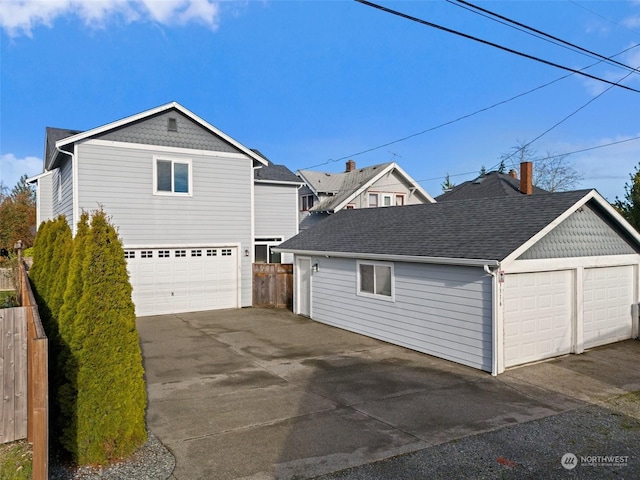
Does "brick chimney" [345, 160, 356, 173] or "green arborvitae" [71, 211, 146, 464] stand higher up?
"brick chimney" [345, 160, 356, 173]

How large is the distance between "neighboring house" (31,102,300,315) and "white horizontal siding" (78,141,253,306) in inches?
1.2

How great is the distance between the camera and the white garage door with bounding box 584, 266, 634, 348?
1046cm

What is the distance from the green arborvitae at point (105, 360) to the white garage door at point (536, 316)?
272 inches

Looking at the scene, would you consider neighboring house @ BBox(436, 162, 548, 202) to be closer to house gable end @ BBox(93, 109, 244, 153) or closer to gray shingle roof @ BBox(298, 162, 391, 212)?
gray shingle roof @ BBox(298, 162, 391, 212)

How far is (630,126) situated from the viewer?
20.2m

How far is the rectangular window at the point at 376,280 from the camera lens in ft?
37.1

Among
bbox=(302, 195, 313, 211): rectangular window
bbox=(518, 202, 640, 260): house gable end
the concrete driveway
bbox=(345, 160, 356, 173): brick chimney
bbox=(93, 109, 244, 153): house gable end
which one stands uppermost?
bbox=(345, 160, 356, 173): brick chimney

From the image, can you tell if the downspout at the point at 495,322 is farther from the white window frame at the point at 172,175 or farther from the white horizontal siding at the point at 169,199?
the white window frame at the point at 172,175

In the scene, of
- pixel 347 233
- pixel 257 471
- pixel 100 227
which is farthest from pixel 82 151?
pixel 257 471

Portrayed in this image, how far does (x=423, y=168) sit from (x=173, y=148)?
106 feet

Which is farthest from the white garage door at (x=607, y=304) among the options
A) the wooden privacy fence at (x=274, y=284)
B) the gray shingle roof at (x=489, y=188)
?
the gray shingle roof at (x=489, y=188)

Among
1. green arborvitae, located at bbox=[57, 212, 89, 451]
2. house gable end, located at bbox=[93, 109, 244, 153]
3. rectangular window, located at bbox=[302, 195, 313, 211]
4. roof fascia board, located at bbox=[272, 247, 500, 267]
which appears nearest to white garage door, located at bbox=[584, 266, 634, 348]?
roof fascia board, located at bbox=[272, 247, 500, 267]

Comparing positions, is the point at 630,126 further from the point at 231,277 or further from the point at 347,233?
the point at 231,277

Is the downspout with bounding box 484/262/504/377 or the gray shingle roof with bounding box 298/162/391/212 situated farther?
the gray shingle roof with bounding box 298/162/391/212
